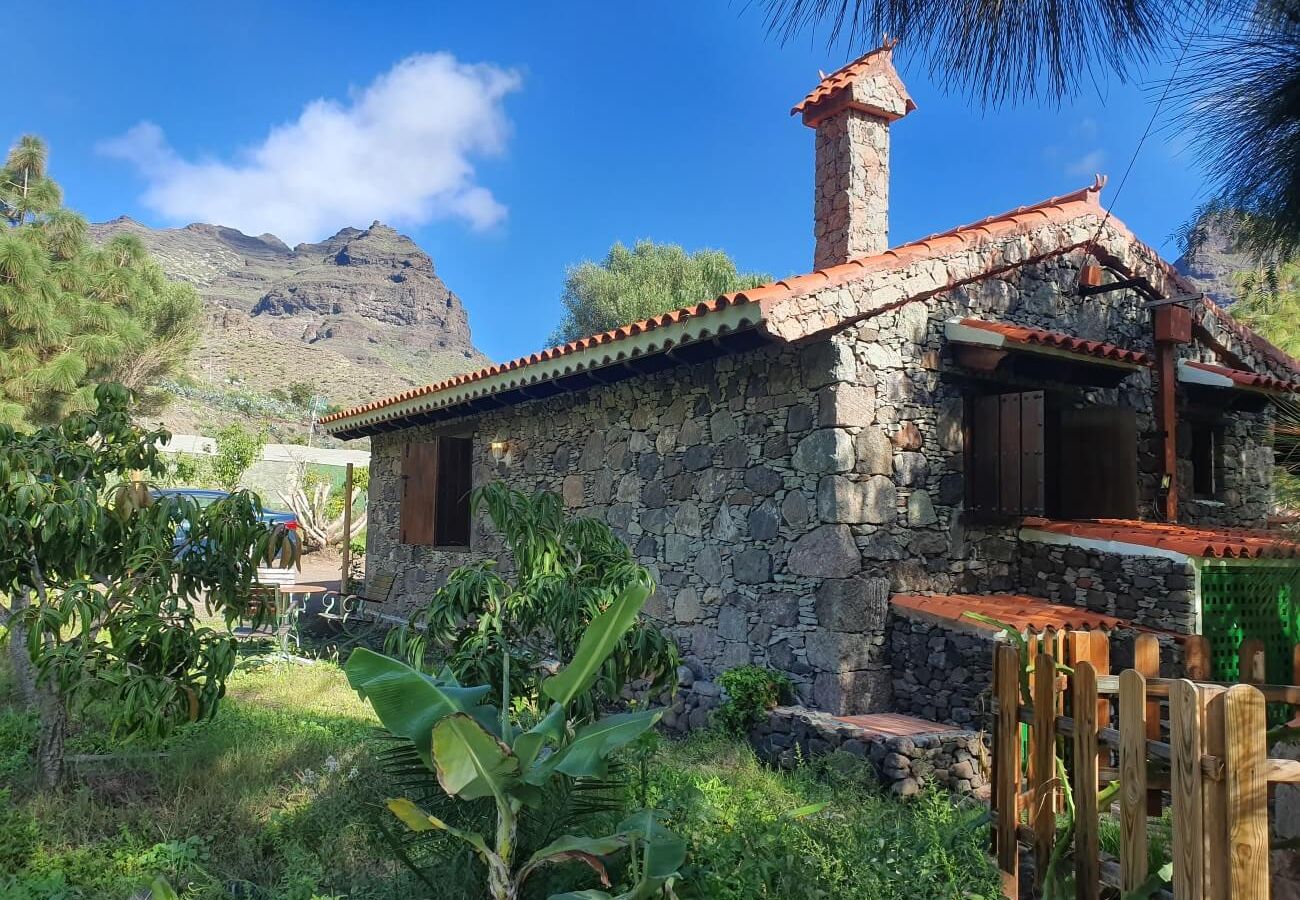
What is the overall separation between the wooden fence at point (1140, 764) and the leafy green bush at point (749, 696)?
246 cm

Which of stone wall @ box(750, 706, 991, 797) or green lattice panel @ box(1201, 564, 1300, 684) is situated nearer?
stone wall @ box(750, 706, 991, 797)

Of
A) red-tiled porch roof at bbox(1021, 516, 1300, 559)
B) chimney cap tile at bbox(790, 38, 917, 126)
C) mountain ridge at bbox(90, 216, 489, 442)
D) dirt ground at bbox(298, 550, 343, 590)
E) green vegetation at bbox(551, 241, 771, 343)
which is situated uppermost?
mountain ridge at bbox(90, 216, 489, 442)

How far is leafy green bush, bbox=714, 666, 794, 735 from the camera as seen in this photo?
21.5ft

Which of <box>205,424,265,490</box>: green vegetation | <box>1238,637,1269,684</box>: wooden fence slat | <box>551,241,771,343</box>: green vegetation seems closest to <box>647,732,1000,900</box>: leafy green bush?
<box>1238,637,1269,684</box>: wooden fence slat

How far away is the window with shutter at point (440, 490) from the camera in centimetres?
1059

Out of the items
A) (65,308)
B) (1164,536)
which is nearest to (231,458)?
(65,308)

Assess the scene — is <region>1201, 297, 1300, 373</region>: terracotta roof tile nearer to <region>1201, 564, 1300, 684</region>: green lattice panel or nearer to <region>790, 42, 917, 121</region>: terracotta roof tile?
<region>1201, 564, 1300, 684</region>: green lattice panel

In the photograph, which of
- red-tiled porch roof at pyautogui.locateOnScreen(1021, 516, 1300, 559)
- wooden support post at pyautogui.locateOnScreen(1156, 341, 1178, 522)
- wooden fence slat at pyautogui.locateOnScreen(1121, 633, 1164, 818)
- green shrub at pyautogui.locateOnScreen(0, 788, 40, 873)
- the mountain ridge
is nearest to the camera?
wooden fence slat at pyautogui.locateOnScreen(1121, 633, 1164, 818)

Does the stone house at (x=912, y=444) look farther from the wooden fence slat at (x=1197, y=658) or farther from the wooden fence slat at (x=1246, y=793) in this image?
the wooden fence slat at (x=1246, y=793)

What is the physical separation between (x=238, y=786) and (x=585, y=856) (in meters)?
2.88

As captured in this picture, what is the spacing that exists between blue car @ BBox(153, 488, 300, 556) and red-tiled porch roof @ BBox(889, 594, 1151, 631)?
418 centimetres

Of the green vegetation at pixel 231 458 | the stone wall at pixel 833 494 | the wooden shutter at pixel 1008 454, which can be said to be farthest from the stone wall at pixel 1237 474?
the green vegetation at pixel 231 458

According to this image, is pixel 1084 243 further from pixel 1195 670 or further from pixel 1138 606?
pixel 1195 670

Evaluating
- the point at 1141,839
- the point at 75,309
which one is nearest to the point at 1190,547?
the point at 1141,839
